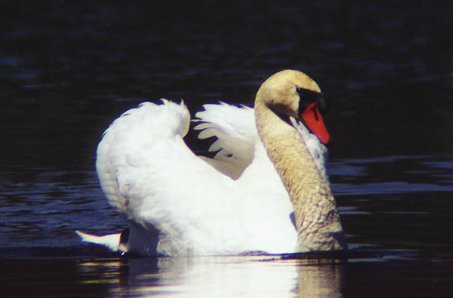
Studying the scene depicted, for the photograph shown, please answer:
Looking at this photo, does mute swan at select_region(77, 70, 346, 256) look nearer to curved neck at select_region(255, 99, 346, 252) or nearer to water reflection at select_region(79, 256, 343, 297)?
curved neck at select_region(255, 99, 346, 252)

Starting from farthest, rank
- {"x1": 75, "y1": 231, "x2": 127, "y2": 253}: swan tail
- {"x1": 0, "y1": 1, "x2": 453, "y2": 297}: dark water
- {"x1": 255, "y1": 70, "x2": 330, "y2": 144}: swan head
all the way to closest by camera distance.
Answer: {"x1": 75, "y1": 231, "x2": 127, "y2": 253}: swan tail
{"x1": 255, "y1": 70, "x2": 330, "y2": 144}: swan head
{"x1": 0, "y1": 1, "x2": 453, "y2": 297}: dark water

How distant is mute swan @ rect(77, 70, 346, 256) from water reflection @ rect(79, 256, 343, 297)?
121 mm

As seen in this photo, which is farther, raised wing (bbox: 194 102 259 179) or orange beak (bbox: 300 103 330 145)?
raised wing (bbox: 194 102 259 179)

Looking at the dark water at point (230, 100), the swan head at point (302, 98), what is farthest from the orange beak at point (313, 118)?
the dark water at point (230, 100)

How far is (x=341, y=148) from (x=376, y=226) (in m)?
3.61

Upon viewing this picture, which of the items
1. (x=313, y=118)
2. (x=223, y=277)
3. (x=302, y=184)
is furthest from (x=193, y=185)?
(x=223, y=277)

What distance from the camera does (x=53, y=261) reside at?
30.9 feet

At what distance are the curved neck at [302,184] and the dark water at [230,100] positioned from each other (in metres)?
0.20

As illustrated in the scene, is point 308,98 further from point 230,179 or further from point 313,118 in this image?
point 230,179

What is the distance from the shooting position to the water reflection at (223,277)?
7684 millimetres

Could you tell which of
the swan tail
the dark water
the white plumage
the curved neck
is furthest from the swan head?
the swan tail

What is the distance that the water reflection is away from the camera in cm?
768

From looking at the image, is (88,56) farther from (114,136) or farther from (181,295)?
(181,295)

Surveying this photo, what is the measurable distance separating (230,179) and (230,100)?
312 inches
